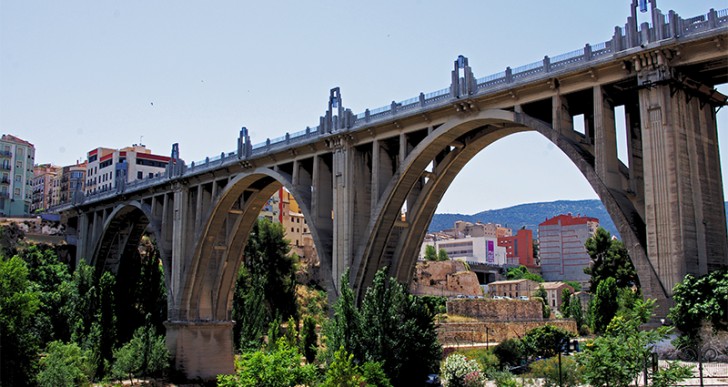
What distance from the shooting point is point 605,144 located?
29422mm

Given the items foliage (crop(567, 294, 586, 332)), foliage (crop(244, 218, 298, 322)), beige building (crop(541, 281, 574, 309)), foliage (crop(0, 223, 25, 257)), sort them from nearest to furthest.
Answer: foliage (crop(0, 223, 25, 257)) < foliage (crop(244, 218, 298, 322)) < foliage (crop(567, 294, 586, 332)) < beige building (crop(541, 281, 574, 309))

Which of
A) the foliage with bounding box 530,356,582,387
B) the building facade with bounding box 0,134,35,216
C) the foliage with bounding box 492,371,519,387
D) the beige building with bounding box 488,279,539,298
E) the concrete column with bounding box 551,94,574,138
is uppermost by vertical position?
the building facade with bounding box 0,134,35,216

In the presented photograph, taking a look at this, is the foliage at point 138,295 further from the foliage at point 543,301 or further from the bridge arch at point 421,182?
the foliage at point 543,301

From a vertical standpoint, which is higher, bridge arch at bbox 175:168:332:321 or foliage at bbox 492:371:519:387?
bridge arch at bbox 175:168:332:321

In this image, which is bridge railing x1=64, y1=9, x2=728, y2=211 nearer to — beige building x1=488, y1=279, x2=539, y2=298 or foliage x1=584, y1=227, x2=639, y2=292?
foliage x1=584, y1=227, x2=639, y2=292

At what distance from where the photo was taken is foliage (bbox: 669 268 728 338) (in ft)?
80.8

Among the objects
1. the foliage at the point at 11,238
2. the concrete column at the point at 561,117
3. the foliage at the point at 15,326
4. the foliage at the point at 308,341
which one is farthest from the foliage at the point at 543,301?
the concrete column at the point at 561,117

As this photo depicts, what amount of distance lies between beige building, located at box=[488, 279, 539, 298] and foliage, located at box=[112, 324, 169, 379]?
82963 millimetres

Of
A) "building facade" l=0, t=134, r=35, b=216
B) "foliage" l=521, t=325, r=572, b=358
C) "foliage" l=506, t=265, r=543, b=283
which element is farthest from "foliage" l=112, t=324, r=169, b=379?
"foliage" l=506, t=265, r=543, b=283

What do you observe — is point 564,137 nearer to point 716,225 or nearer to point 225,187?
point 716,225

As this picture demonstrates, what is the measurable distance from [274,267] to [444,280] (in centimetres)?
3820

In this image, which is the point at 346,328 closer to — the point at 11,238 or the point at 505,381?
the point at 505,381

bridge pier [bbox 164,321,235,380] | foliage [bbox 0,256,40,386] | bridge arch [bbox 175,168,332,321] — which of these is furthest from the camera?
bridge pier [bbox 164,321,235,380]

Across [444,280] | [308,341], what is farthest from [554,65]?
[444,280]
